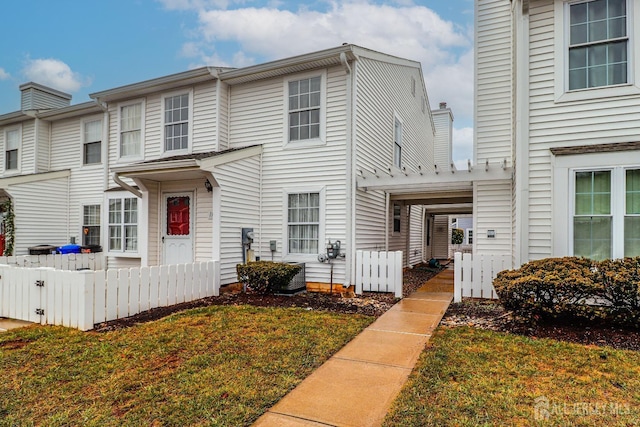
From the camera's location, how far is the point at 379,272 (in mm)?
8789

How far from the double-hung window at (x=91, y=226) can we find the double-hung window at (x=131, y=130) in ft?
8.64

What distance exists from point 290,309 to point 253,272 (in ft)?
4.83

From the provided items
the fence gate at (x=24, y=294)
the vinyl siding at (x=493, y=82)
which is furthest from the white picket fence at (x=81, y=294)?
the vinyl siding at (x=493, y=82)

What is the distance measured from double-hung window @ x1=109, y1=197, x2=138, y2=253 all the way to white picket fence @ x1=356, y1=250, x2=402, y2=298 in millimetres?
6879

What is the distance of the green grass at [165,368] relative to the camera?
10.5ft

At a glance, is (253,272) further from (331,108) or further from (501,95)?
(501,95)

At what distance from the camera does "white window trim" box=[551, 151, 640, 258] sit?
6.57m

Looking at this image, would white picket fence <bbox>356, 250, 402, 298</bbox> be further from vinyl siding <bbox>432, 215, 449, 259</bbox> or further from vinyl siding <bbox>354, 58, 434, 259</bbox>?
vinyl siding <bbox>432, 215, 449, 259</bbox>

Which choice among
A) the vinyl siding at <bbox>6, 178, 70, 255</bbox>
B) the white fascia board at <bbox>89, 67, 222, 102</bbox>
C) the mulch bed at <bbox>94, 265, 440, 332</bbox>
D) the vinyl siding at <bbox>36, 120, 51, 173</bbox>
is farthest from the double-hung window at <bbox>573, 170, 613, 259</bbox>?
the vinyl siding at <bbox>36, 120, 51, 173</bbox>

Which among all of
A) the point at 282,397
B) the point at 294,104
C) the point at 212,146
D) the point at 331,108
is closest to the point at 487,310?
the point at 282,397

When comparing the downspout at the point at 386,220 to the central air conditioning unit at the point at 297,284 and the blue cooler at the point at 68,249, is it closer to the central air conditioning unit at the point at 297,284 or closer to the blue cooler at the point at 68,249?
the central air conditioning unit at the point at 297,284

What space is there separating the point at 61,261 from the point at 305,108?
863 centimetres

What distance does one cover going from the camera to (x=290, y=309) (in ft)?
23.4

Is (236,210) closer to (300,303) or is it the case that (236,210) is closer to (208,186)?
(208,186)
